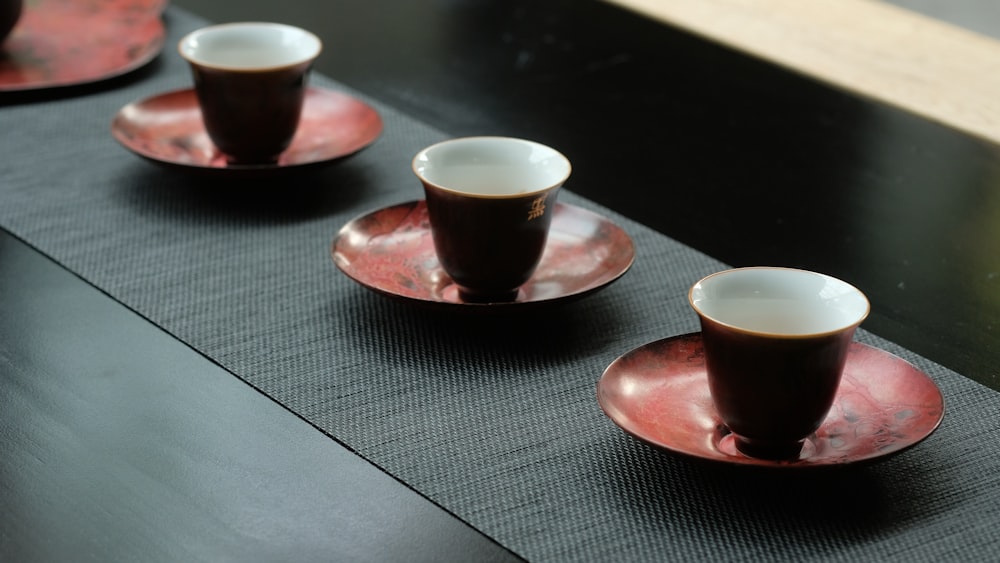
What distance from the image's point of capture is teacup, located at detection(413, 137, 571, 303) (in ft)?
2.43

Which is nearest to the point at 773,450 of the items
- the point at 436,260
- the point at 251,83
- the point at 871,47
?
the point at 436,260

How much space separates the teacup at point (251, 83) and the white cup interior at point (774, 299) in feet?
1.44

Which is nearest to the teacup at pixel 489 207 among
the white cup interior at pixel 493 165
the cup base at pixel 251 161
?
the white cup interior at pixel 493 165

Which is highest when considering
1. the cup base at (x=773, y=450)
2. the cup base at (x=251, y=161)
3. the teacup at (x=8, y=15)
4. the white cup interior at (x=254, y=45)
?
the white cup interior at (x=254, y=45)

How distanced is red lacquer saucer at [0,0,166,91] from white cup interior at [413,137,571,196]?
51 centimetres

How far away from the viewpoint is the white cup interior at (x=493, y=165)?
798mm

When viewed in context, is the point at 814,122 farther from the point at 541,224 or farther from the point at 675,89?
the point at 541,224

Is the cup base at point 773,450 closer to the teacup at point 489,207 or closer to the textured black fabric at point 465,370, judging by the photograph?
the textured black fabric at point 465,370

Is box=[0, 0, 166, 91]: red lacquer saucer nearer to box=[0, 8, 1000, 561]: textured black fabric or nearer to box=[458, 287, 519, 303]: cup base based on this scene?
box=[0, 8, 1000, 561]: textured black fabric

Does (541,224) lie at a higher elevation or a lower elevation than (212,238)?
higher

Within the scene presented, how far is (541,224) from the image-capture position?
0.76m

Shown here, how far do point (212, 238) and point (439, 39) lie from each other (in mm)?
487

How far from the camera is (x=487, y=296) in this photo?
78 cm

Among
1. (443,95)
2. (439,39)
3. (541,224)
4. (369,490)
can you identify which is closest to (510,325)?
(541,224)
